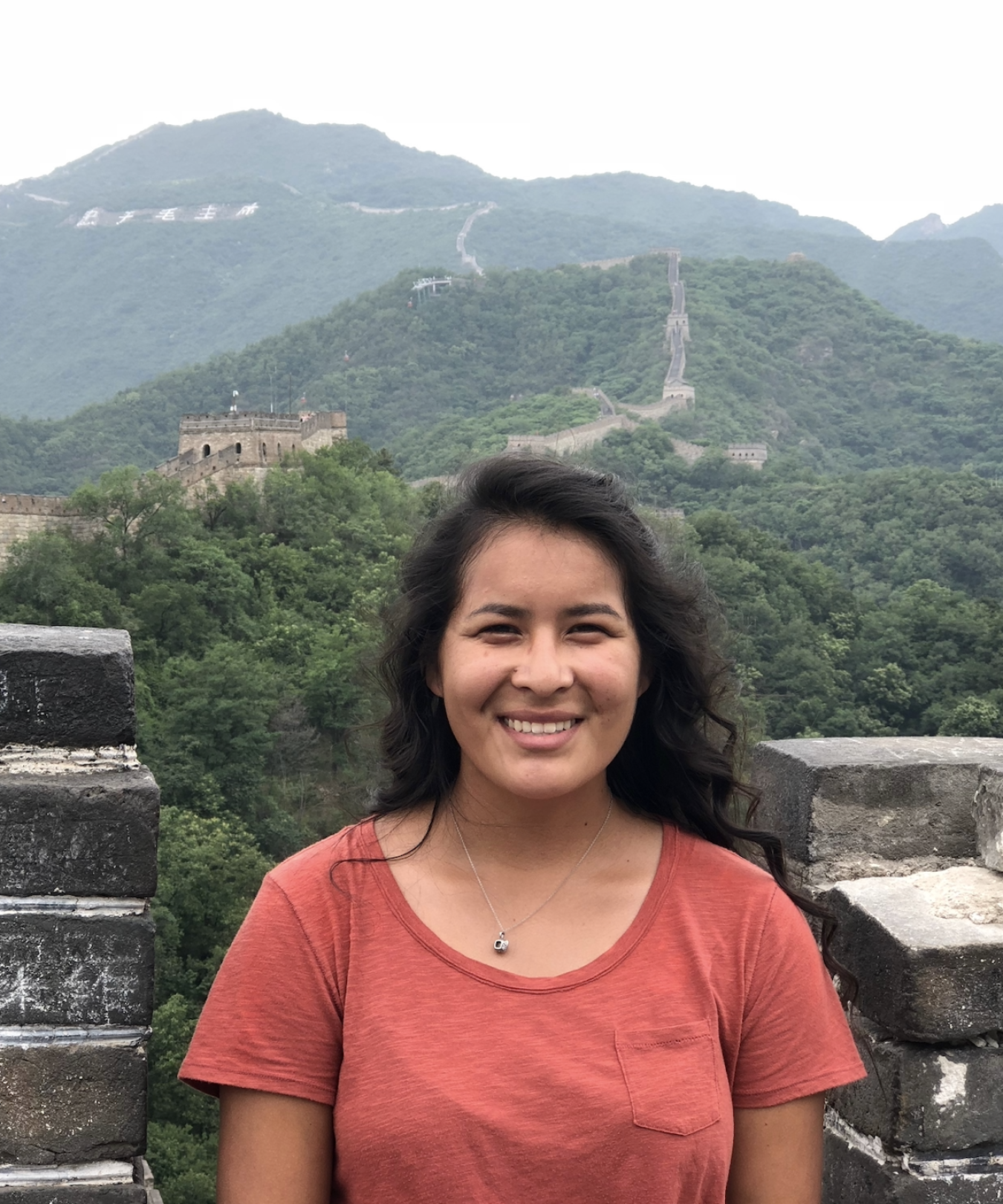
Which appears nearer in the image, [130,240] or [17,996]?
[17,996]

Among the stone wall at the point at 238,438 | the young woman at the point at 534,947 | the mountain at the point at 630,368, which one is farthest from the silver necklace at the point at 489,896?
the mountain at the point at 630,368

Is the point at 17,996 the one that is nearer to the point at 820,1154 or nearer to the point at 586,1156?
the point at 586,1156

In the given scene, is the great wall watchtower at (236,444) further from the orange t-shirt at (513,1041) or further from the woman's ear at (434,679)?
the orange t-shirt at (513,1041)

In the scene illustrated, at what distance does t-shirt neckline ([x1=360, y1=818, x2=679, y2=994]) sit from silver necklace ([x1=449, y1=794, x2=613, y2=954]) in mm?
35

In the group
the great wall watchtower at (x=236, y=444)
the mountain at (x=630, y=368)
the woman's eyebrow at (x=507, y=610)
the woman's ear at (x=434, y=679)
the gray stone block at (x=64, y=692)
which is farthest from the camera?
the mountain at (x=630, y=368)

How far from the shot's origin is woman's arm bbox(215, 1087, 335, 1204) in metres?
1.83

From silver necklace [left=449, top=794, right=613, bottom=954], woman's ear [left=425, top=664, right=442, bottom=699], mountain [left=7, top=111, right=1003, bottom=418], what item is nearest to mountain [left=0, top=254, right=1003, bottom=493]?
mountain [left=7, top=111, right=1003, bottom=418]

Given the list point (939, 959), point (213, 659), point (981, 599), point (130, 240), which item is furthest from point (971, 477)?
point (130, 240)

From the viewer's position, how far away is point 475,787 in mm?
2088

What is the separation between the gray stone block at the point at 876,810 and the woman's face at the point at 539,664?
64 centimetres

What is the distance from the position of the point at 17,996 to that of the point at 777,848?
1081mm

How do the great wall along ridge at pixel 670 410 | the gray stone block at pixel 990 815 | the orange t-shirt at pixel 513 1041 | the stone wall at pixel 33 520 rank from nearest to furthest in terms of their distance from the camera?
the orange t-shirt at pixel 513 1041 < the gray stone block at pixel 990 815 < the stone wall at pixel 33 520 < the great wall along ridge at pixel 670 410

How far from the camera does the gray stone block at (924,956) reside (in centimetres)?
218

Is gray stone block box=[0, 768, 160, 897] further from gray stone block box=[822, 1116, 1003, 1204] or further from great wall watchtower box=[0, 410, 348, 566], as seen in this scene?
great wall watchtower box=[0, 410, 348, 566]
